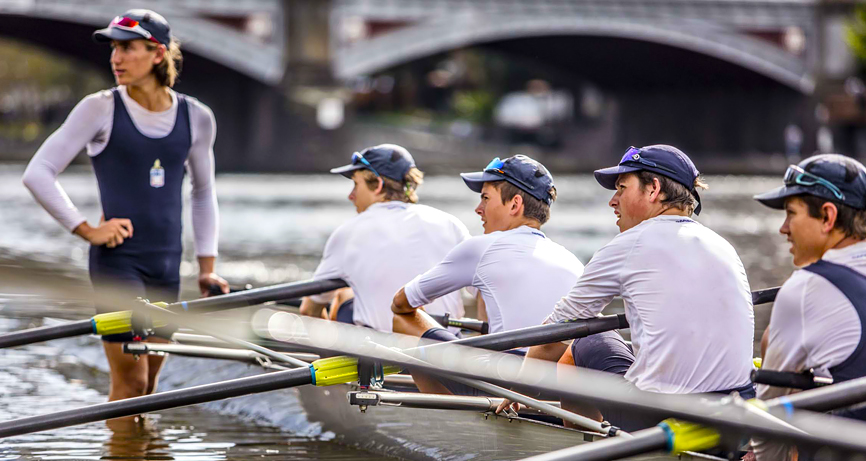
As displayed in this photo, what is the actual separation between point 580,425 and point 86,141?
2499mm

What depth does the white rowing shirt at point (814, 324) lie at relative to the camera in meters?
3.44

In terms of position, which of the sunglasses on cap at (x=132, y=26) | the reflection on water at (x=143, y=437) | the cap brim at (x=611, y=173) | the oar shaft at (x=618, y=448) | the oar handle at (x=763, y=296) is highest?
the sunglasses on cap at (x=132, y=26)

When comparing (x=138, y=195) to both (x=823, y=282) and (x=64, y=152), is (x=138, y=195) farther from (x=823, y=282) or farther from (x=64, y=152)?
(x=823, y=282)

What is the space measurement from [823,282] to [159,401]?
2.41 meters

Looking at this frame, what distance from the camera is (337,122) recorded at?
3600cm

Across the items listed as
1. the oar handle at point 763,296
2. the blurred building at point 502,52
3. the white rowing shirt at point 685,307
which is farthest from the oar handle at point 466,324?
the blurred building at point 502,52

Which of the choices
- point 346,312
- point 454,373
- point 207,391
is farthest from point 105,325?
point 454,373

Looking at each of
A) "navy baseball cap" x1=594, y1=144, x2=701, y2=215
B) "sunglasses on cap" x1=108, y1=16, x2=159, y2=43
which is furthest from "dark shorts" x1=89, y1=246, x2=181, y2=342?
"navy baseball cap" x1=594, y1=144, x2=701, y2=215

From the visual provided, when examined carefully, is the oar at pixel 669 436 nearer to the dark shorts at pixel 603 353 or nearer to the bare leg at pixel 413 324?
the dark shorts at pixel 603 353

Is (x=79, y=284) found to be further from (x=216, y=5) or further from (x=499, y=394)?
(x=216, y=5)

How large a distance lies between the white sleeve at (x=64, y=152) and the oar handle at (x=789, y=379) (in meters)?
3.01

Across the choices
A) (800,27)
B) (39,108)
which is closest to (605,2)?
(800,27)

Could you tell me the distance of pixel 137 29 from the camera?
5.04 m

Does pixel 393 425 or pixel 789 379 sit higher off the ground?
pixel 789 379
